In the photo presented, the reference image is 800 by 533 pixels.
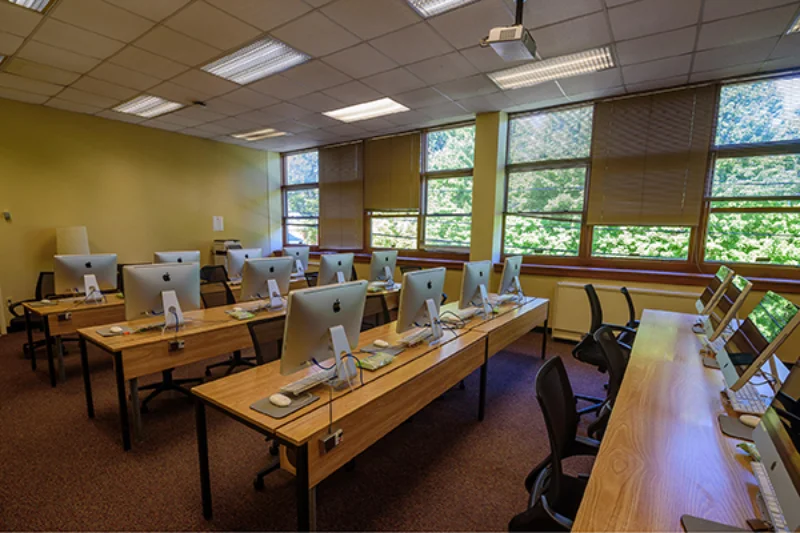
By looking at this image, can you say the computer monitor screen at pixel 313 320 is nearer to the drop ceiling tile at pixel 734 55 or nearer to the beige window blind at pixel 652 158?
the drop ceiling tile at pixel 734 55

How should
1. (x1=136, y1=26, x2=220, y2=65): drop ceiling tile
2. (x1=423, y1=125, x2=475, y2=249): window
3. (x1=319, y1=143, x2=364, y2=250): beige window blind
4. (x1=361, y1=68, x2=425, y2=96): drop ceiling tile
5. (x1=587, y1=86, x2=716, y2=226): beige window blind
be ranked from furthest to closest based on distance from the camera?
(x1=319, y1=143, x2=364, y2=250): beige window blind
(x1=423, y1=125, x2=475, y2=249): window
(x1=587, y1=86, x2=716, y2=226): beige window blind
(x1=361, y1=68, x2=425, y2=96): drop ceiling tile
(x1=136, y1=26, x2=220, y2=65): drop ceiling tile

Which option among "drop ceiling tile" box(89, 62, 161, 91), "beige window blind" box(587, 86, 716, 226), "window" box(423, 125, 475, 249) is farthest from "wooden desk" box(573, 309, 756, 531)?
"drop ceiling tile" box(89, 62, 161, 91)

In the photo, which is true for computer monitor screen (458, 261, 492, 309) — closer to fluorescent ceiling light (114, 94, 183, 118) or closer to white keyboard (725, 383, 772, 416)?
white keyboard (725, 383, 772, 416)

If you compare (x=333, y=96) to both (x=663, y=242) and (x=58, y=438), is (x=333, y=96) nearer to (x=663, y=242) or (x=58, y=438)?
(x=58, y=438)

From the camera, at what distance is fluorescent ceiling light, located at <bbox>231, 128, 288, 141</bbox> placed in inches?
230

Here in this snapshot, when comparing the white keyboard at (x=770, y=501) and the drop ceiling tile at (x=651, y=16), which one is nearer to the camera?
the white keyboard at (x=770, y=501)

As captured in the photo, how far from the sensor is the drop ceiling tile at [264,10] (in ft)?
8.05

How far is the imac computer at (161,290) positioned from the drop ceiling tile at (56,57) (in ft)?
8.18

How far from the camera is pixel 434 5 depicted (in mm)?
2490

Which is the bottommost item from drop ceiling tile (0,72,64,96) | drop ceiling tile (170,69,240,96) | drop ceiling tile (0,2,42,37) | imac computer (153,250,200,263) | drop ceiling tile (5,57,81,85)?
imac computer (153,250,200,263)

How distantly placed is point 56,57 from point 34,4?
3.02 feet

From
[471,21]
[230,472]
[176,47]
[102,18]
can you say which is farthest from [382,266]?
[102,18]

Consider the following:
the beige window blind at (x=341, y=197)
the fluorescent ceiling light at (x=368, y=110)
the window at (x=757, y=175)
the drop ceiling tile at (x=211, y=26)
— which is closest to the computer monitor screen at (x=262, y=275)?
the drop ceiling tile at (x=211, y=26)

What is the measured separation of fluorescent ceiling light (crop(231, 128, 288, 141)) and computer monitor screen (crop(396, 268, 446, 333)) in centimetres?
466
